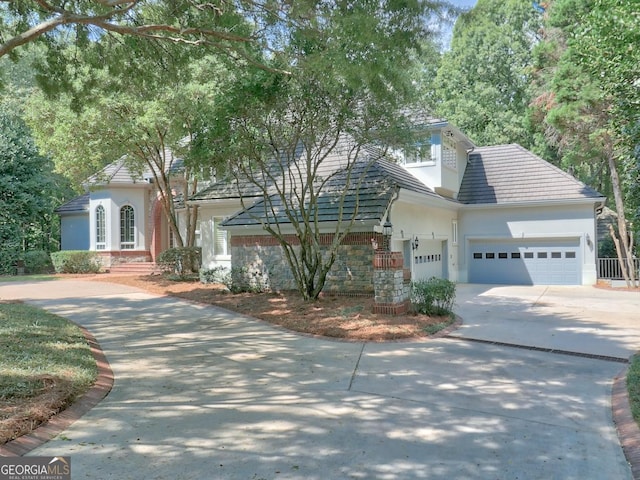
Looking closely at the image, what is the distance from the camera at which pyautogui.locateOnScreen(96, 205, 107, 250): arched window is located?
76.9 ft

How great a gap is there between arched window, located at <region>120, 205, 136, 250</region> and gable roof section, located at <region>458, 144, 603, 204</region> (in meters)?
16.0

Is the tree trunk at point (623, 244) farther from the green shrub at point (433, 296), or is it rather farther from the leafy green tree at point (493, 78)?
the leafy green tree at point (493, 78)

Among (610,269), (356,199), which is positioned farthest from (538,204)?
(356,199)

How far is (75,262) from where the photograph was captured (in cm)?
2225

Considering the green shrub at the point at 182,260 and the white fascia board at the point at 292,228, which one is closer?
the white fascia board at the point at 292,228

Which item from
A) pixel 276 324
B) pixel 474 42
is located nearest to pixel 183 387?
pixel 276 324

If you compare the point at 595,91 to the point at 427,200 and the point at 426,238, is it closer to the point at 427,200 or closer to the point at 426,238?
Result: the point at 427,200

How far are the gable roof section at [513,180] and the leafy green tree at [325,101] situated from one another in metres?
7.58

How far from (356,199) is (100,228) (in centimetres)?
1668

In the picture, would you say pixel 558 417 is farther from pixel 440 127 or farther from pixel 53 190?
pixel 53 190

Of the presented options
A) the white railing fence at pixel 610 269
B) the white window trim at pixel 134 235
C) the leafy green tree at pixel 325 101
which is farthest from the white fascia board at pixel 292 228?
the white railing fence at pixel 610 269

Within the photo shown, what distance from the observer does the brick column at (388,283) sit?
1039cm

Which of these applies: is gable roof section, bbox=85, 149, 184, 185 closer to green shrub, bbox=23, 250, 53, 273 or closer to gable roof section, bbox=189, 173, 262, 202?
gable roof section, bbox=189, 173, 262, 202

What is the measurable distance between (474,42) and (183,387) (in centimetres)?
3230
